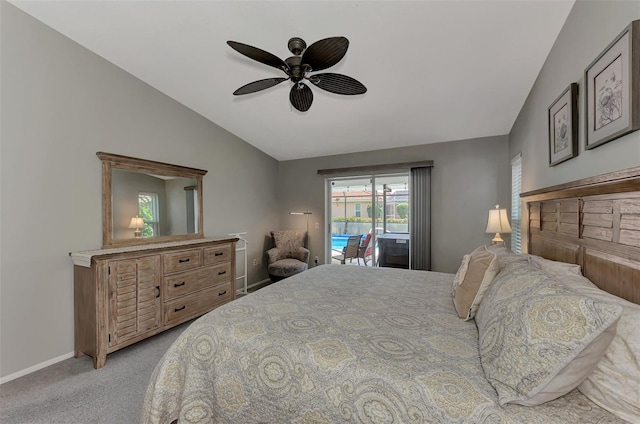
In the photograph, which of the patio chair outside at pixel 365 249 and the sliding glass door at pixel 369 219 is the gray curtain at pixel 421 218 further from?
the patio chair outside at pixel 365 249

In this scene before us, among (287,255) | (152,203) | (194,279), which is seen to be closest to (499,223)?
(287,255)

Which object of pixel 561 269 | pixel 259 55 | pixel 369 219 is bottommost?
pixel 561 269

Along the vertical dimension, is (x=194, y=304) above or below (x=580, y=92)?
below

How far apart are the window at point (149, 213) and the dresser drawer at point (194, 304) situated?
88 centimetres

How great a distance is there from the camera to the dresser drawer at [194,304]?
2.92 meters

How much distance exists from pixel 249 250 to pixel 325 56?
3722 mm

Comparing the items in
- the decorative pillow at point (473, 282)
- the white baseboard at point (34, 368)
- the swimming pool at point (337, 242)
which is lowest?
the white baseboard at point (34, 368)

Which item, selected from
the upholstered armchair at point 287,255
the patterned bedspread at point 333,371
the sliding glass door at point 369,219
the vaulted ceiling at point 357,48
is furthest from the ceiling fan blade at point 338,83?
the upholstered armchair at point 287,255

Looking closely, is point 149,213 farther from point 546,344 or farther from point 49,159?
point 546,344

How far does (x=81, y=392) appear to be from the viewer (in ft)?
6.59

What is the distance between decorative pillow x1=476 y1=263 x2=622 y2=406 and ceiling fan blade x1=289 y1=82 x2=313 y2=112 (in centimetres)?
196

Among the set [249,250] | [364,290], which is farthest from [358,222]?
[364,290]

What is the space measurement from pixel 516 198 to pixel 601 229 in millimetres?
2479

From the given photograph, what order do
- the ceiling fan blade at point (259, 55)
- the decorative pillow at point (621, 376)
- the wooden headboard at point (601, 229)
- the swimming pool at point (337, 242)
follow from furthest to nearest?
the swimming pool at point (337, 242), the ceiling fan blade at point (259, 55), the wooden headboard at point (601, 229), the decorative pillow at point (621, 376)
